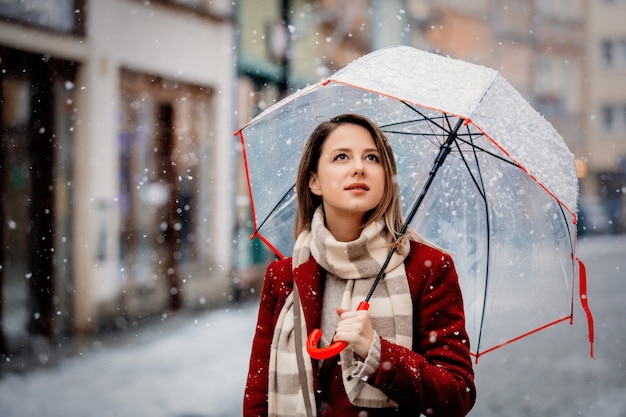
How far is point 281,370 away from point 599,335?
714 cm

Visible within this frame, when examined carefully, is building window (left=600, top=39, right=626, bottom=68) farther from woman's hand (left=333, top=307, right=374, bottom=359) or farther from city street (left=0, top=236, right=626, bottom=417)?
woman's hand (left=333, top=307, right=374, bottom=359)

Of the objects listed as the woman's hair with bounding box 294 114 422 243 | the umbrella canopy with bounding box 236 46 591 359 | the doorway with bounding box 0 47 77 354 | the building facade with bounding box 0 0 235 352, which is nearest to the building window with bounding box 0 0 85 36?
the building facade with bounding box 0 0 235 352

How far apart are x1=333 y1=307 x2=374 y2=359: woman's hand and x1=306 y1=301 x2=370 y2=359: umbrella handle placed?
2cm

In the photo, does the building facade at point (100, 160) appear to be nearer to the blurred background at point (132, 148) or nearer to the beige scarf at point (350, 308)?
the blurred background at point (132, 148)

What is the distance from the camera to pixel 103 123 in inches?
305

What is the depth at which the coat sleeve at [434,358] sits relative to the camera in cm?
176

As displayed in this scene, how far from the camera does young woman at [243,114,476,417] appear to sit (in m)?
1.78

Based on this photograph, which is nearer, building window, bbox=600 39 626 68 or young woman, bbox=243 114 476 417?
young woman, bbox=243 114 476 417

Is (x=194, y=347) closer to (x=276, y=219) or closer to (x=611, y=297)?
(x=276, y=219)

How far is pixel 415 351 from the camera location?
190 cm

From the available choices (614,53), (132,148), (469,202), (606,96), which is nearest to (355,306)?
(469,202)

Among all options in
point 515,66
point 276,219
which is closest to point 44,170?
point 276,219

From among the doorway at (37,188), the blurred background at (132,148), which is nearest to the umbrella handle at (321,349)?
the blurred background at (132,148)

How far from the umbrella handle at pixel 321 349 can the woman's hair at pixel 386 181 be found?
222 millimetres
